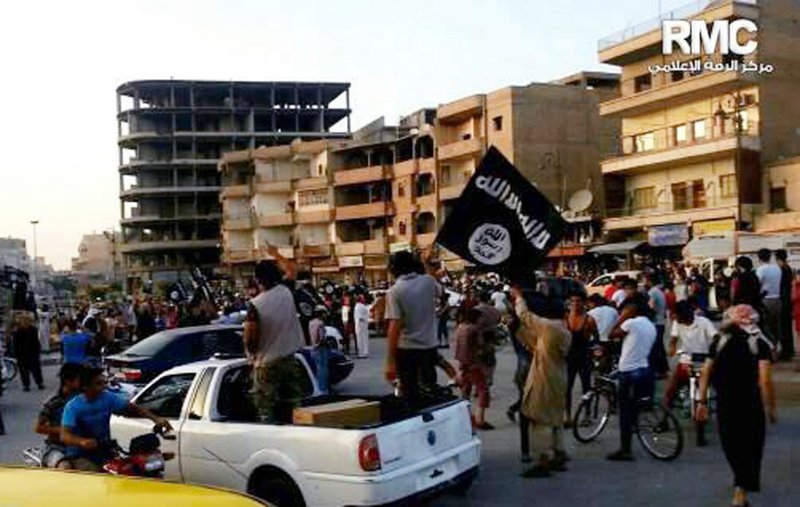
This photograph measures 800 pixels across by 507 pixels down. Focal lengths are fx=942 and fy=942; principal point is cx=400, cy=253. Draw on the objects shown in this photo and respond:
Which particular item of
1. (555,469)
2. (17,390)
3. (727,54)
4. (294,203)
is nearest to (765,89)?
(727,54)

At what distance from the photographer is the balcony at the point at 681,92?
135 feet

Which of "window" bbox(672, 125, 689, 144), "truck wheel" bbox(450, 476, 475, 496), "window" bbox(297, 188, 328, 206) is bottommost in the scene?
"truck wheel" bbox(450, 476, 475, 496)

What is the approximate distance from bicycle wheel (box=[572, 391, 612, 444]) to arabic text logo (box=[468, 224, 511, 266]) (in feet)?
7.46

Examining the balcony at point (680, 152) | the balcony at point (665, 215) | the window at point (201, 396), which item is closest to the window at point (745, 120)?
the balcony at point (680, 152)

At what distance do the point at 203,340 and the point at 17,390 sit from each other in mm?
7855

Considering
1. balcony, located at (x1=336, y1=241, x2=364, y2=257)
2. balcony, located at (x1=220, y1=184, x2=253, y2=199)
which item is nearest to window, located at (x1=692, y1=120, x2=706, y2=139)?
balcony, located at (x1=336, y1=241, x2=364, y2=257)

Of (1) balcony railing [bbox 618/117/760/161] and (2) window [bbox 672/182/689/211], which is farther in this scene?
(2) window [bbox 672/182/689/211]

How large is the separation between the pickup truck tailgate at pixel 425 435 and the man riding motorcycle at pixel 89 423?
84.9 inches

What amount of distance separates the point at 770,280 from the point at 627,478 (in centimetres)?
829

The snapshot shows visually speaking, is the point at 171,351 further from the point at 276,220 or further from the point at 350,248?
the point at 276,220

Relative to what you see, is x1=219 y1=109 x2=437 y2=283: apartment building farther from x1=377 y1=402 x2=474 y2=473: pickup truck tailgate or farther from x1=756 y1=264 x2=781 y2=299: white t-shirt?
x1=377 y1=402 x2=474 y2=473: pickup truck tailgate

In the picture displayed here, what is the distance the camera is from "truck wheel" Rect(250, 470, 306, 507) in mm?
7109

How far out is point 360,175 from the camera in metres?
68.0

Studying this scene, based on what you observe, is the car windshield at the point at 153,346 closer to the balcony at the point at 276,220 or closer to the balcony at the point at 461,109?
the balcony at the point at 461,109
